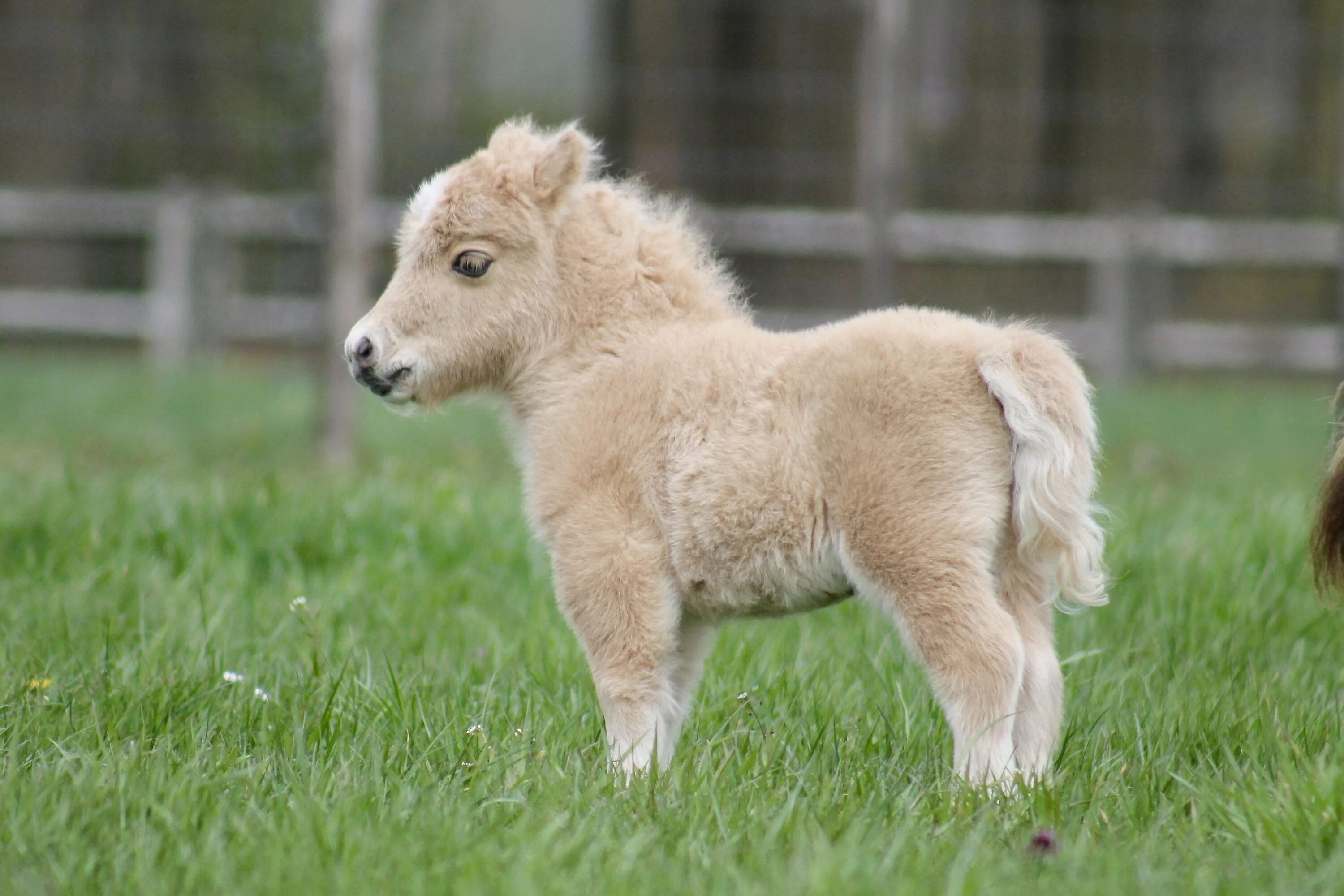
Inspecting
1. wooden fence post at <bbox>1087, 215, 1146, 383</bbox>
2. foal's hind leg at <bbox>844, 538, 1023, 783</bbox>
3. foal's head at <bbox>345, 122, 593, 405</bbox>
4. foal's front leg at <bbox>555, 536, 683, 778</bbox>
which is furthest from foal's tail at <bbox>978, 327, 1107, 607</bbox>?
wooden fence post at <bbox>1087, 215, 1146, 383</bbox>

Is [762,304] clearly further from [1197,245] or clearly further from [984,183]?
[1197,245]

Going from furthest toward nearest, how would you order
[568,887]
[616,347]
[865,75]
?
1. [865,75]
2. [616,347]
3. [568,887]

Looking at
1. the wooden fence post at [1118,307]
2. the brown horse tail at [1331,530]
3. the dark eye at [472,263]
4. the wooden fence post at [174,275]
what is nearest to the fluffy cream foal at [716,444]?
the dark eye at [472,263]

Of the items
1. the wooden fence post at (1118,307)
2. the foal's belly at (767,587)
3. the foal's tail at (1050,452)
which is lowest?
the wooden fence post at (1118,307)

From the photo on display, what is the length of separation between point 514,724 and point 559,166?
1.28 metres

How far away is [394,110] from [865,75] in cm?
827

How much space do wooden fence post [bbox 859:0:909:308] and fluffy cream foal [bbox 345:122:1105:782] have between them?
3585 millimetres

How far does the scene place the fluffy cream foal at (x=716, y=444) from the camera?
9.22 feet

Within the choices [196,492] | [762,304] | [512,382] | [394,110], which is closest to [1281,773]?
[512,382]

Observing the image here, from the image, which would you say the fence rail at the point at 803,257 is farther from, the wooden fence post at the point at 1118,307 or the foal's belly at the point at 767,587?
the foal's belly at the point at 767,587

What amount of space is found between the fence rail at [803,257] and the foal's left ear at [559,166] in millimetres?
10155

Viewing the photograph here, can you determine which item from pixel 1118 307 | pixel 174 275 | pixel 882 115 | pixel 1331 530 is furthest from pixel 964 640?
pixel 174 275

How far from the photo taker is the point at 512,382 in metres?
3.42

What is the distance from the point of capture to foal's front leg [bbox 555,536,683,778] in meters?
2.99
